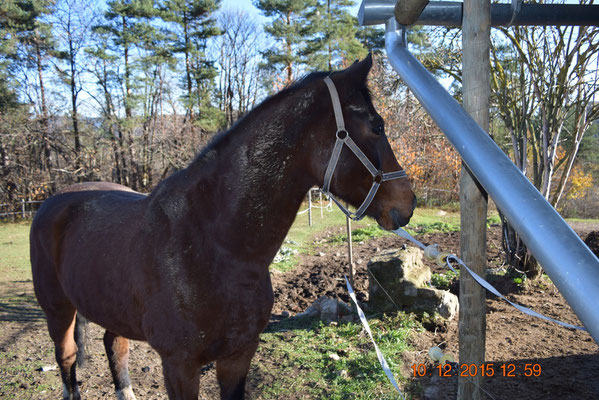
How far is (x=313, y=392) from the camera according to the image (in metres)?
3.25

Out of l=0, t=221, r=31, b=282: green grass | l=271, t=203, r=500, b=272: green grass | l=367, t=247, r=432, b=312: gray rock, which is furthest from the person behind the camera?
l=271, t=203, r=500, b=272: green grass

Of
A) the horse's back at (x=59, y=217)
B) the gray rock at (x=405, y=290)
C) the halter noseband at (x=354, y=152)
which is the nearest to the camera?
the halter noseband at (x=354, y=152)

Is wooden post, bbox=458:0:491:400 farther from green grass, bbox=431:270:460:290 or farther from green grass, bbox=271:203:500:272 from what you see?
green grass, bbox=271:203:500:272

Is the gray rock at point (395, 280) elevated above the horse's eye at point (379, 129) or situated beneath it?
situated beneath

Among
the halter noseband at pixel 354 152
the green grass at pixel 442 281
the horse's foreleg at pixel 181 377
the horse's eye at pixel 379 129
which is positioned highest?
the horse's eye at pixel 379 129

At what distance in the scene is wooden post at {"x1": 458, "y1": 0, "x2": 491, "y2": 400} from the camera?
1.97 metres

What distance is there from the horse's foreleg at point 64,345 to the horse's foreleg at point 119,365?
31cm

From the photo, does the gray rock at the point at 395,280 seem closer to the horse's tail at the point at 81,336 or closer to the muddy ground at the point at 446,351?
the muddy ground at the point at 446,351

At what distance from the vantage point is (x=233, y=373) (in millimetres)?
2188

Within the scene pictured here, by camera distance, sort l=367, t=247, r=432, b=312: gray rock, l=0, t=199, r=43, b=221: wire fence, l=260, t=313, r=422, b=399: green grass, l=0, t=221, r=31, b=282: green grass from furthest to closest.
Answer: l=0, t=199, r=43, b=221: wire fence, l=0, t=221, r=31, b=282: green grass, l=367, t=247, r=432, b=312: gray rock, l=260, t=313, r=422, b=399: green grass

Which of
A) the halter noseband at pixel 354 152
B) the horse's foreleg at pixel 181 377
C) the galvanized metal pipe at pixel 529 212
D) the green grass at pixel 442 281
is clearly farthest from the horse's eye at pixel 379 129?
the green grass at pixel 442 281

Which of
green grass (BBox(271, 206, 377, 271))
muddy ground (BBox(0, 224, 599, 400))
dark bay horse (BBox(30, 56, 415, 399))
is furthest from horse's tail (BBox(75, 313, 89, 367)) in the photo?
green grass (BBox(271, 206, 377, 271))

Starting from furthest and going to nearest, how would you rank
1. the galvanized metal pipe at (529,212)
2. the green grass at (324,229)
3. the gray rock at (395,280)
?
the green grass at (324,229) → the gray rock at (395,280) → the galvanized metal pipe at (529,212)

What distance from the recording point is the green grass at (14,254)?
7.62m
